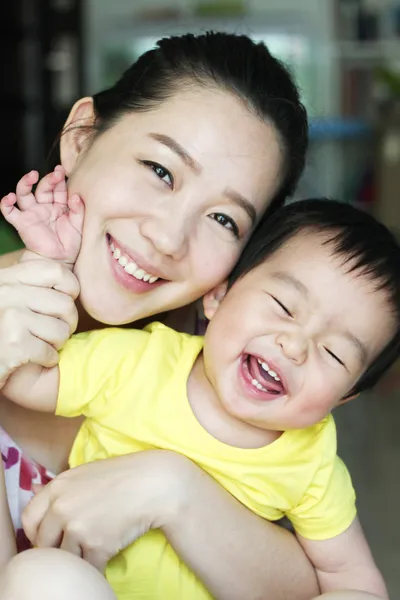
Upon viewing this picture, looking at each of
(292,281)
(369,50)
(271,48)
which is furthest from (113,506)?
(369,50)

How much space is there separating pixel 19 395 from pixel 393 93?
167 inches

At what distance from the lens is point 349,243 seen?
4.12 feet

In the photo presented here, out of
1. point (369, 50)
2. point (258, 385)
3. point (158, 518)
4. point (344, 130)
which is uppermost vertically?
point (258, 385)

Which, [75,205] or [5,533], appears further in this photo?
[75,205]

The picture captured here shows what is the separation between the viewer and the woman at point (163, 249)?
1135mm

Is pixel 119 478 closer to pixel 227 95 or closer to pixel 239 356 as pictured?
pixel 239 356

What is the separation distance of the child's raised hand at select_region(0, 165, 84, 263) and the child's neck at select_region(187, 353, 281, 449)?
250mm

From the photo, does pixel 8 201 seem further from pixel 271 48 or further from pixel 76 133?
pixel 271 48

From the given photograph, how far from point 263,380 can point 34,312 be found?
1.02 feet

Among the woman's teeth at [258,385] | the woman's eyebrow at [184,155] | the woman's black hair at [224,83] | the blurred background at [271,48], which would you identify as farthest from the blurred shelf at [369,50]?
the woman's teeth at [258,385]

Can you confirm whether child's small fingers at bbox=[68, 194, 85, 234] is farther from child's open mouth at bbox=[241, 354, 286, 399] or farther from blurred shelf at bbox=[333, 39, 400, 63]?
blurred shelf at bbox=[333, 39, 400, 63]

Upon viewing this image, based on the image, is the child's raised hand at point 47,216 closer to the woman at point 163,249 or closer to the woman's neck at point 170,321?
the woman at point 163,249

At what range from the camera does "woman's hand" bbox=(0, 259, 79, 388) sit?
112 cm

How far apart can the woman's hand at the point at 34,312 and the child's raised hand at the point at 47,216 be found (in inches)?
1.1
